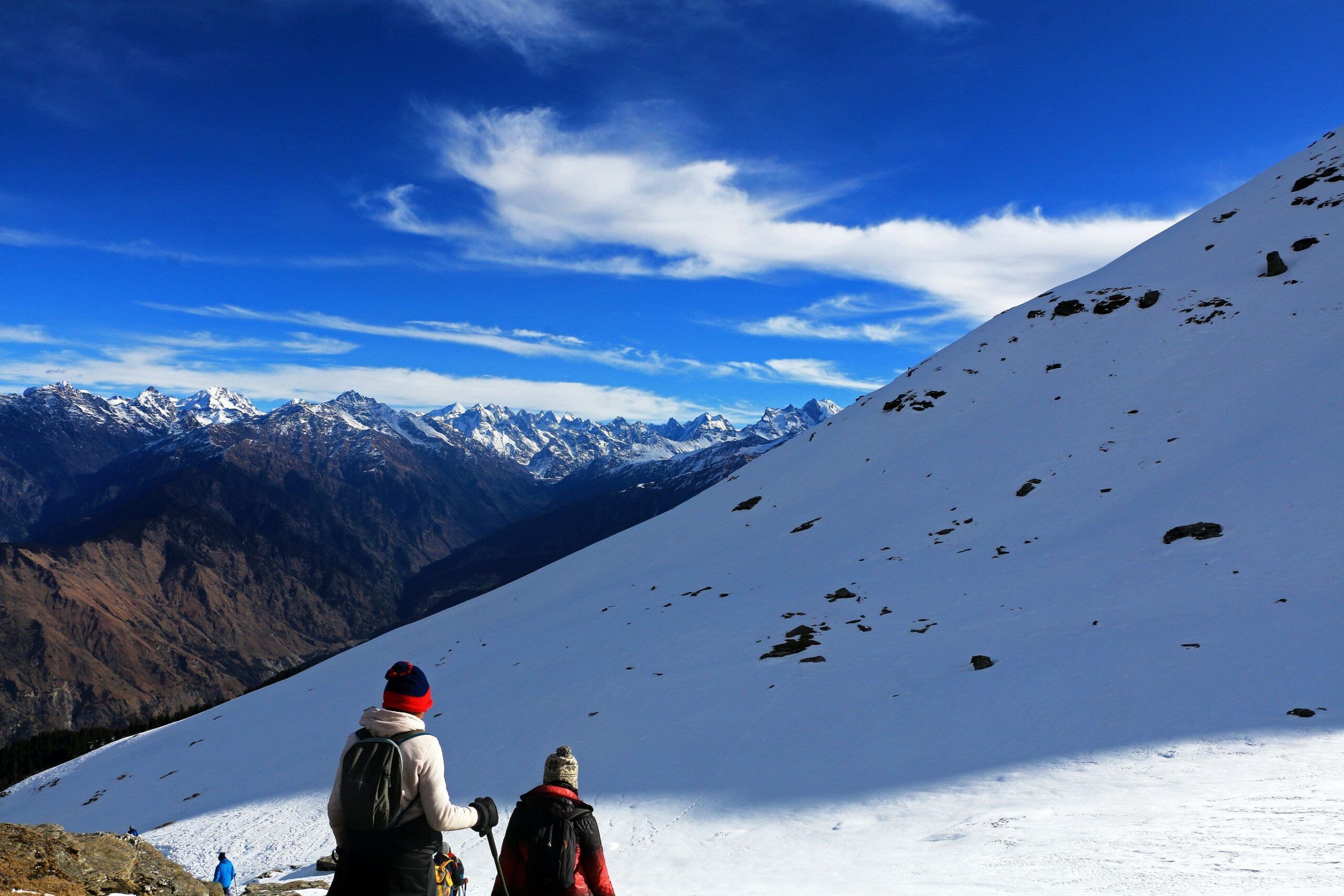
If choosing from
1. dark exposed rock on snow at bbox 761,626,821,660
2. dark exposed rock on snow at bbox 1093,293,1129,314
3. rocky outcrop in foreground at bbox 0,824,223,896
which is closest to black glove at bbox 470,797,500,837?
rocky outcrop in foreground at bbox 0,824,223,896

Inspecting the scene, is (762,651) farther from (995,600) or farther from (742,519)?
(742,519)

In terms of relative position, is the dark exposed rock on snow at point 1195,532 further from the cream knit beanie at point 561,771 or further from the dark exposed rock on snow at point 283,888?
the dark exposed rock on snow at point 283,888

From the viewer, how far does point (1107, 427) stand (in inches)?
1494

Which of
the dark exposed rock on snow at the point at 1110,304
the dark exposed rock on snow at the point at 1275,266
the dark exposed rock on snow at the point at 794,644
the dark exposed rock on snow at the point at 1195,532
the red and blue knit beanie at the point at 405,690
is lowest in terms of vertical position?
the dark exposed rock on snow at the point at 794,644

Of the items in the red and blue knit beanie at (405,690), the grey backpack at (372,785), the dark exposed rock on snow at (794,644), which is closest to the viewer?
the grey backpack at (372,785)

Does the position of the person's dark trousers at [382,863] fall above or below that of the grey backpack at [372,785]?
below

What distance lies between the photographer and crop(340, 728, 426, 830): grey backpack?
4.86 meters

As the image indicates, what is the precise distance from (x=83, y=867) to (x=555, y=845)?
29.9 feet

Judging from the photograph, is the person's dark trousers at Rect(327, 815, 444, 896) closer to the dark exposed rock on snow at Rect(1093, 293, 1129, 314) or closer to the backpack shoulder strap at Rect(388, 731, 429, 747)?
the backpack shoulder strap at Rect(388, 731, 429, 747)

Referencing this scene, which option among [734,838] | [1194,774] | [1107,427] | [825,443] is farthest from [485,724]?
[825,443]

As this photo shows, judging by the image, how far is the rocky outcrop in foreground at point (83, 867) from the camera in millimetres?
8586

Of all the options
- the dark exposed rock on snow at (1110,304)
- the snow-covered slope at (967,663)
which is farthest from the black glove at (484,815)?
the dark exposed rock on snow at (1110,304)

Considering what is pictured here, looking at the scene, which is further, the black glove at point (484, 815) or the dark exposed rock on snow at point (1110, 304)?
the dark exposed rock on snow at point (1110, 304)

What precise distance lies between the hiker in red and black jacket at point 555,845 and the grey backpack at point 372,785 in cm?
109
